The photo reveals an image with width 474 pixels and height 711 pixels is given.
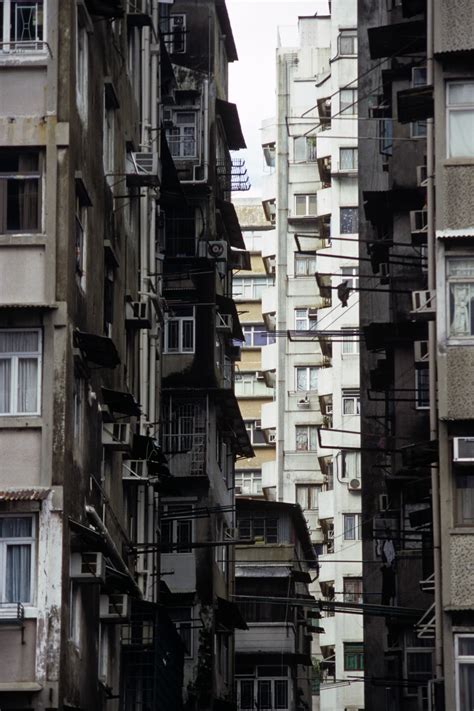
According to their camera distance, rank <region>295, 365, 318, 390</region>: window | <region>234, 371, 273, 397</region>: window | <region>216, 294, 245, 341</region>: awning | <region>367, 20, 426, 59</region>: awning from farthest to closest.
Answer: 1. <region>234, 371, 273, 397</region>: window
2. <region>295, 365, 318, 390</region>: window
3. <region>216, 294, 245, 341</region>: awning
4. <region>367, 20, 426, 59</region>: awning

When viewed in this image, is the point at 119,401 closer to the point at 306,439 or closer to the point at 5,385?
the point at 5,385

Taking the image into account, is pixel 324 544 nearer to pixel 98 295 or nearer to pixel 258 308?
pixel 258 308

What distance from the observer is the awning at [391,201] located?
43.8 metres

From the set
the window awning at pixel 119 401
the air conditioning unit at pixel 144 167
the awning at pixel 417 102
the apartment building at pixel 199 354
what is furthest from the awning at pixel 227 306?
the awning at pixel 417 102

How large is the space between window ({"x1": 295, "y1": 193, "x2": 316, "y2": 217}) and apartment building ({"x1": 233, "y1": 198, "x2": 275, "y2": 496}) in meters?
5.80

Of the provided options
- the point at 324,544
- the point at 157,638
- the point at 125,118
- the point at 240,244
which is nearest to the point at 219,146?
the point at 240,244

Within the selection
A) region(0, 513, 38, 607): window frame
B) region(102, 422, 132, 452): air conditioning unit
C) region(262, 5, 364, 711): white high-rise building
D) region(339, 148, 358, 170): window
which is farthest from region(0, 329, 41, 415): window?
region(339, 148, 358, 170): window

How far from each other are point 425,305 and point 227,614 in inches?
914

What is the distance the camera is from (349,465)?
81250mm

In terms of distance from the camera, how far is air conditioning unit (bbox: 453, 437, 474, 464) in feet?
102

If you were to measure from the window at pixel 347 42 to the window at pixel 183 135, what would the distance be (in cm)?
2849

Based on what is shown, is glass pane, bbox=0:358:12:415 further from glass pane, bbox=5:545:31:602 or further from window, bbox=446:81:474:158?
window, bbox=446:81:474:158

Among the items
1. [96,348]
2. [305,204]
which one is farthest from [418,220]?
[305,204]

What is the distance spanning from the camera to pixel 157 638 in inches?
1484
